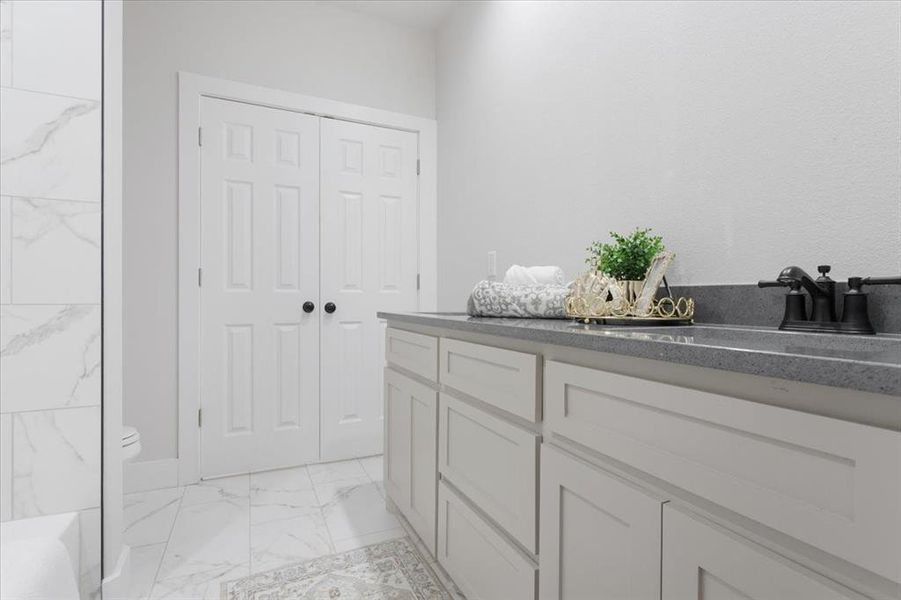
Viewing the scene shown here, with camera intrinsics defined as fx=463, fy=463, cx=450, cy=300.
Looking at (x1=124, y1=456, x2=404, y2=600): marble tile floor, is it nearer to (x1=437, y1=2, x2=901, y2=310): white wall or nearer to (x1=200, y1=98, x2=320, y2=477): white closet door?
(x1=200, y1=98, x2=320, y2=477): white closet door

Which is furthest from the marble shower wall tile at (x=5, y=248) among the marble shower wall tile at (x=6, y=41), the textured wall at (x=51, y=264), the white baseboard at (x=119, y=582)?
the white baseboard at (x=119, y=582)

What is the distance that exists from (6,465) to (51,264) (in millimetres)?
570

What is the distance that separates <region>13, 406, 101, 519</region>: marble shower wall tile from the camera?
1.30 metres

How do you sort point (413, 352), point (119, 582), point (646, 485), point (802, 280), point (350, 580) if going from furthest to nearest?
point (413, 352) < point (350, 580) < point (119, 582) < point (802, 280) < point (646, 485)

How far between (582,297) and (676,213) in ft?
1.38

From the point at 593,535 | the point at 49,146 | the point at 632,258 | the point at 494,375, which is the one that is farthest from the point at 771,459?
the point at 49,146

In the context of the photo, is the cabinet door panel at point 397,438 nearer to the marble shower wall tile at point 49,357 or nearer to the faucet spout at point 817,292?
the marble shower wall tile at point 49,357

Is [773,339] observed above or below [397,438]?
above

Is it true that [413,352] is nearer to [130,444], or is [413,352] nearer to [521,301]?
[521,301]

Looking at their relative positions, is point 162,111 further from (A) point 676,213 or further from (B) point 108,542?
(A) point 676,213

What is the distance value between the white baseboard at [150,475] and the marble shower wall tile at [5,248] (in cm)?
132

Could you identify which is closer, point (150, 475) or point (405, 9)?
point (150, 475)

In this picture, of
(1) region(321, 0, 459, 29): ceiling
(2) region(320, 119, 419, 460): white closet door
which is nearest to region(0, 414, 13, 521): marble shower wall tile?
(2) region(320, 119, 419, 460): white closet door

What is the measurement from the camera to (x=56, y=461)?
4.38 feet
